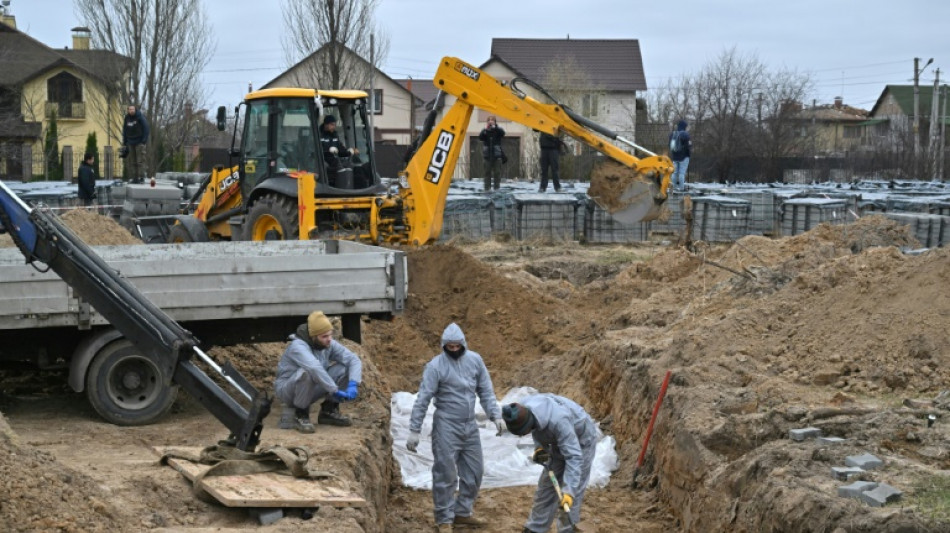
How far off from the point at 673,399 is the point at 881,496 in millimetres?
4118

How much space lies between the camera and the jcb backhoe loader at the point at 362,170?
16406mm

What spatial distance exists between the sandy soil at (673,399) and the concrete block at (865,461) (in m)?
0.10

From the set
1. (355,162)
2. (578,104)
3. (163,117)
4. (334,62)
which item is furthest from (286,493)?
(578,104)

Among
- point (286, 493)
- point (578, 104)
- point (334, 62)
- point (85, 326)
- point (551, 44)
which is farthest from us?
point (551, 44)

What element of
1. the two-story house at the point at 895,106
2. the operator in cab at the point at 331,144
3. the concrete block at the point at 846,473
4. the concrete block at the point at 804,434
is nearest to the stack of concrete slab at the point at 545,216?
the operator in cab at the point at 331,144

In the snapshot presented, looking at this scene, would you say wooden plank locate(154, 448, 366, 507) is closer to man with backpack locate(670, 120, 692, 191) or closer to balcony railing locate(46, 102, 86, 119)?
man with backpack locate(670, 120, 692, 191)

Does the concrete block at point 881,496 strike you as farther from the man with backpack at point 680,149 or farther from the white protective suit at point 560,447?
the man with backpack at point 680,149

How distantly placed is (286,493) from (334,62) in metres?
27.3

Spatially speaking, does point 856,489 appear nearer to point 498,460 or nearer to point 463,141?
point 498,460

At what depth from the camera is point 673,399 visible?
11.0 metres

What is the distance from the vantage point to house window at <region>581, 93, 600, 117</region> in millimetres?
55625

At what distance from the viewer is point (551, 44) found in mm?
63969

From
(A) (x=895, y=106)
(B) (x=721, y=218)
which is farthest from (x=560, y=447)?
(A) (x=895, y=106)

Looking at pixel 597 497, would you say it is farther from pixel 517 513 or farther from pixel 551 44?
pixel 551 44
